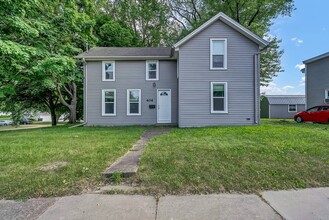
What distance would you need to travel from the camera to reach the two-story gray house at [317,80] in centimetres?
1633

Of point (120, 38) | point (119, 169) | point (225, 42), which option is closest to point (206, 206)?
point (119, 169)

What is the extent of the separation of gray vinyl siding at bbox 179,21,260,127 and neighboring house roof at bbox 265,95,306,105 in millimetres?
21345

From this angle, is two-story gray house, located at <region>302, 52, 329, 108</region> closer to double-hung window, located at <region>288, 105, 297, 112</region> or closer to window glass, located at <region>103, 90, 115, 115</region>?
double-hung window, located at <region>288, 105, 297, 112</region>

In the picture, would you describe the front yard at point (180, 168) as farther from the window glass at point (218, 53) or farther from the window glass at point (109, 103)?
the window glass at point (109, 103)

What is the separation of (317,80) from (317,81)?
0.08 m

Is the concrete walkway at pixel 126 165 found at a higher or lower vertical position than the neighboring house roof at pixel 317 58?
lower

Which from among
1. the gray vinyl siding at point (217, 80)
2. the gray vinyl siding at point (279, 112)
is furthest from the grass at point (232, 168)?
the gray vinyl siding at point (279, 112)

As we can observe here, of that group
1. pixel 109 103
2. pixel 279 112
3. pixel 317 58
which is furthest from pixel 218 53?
pixel 279 112

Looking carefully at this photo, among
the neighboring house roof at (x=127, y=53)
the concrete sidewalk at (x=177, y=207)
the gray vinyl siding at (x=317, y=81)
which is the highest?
the neighboring house roof at (x=127, y=53)

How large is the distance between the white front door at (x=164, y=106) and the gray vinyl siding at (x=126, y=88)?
0.79ft

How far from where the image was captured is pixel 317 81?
56.6 feet

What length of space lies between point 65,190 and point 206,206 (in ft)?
7.82

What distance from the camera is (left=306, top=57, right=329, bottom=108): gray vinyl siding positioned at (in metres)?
16.4

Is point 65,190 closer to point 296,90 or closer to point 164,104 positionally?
point 164,104
